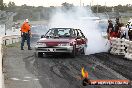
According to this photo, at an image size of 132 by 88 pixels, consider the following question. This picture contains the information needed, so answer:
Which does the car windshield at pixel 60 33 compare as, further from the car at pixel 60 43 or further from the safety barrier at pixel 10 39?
the safety barrier at pixel 10 39

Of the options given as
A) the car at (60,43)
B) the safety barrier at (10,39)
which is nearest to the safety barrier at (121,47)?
the car at (60,43)

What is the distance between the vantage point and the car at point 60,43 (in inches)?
675

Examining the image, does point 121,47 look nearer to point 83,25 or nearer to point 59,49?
point 59,49

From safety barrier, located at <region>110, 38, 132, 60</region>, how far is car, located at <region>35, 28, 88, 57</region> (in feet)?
6.62

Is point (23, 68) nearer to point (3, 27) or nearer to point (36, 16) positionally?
point (3, 27)

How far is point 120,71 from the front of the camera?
12.9m

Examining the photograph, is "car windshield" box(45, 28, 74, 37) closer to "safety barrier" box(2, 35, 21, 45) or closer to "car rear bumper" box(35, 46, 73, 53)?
"car rear bumper" box(35, 46, 73, 53)

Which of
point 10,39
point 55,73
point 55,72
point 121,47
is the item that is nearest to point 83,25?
point 10,39

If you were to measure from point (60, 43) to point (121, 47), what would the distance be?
3.59 m

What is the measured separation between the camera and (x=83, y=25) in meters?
31.0

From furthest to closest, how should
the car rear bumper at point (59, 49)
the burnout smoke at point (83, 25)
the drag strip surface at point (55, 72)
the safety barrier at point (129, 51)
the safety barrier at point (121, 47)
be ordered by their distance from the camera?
the burnout smoke at point (83, 25), the safety barrier at point (121, 47), the safety barrier at point (129, 51), the car rear bumper at point (59, 49), the drag strip surface at point (55, 72)

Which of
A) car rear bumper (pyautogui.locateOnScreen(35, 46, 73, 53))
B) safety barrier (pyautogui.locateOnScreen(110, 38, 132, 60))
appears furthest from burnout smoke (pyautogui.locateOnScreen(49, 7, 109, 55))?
car rear bumper (pyautogui.locateOnScreen(35, 46, 73, 53))

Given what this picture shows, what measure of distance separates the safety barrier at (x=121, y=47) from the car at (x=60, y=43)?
6.62ft

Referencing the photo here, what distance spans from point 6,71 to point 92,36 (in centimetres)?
1265
